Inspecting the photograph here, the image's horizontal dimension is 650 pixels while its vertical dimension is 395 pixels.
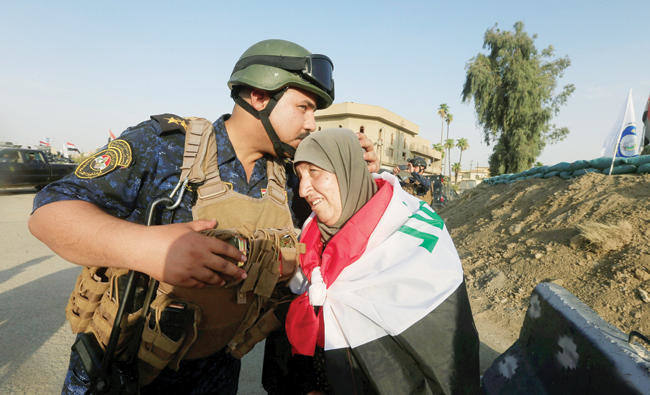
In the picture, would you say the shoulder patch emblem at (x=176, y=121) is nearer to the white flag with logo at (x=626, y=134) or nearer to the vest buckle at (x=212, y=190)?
the vest buckle at (x=212, y=190)

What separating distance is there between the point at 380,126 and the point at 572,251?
108ft

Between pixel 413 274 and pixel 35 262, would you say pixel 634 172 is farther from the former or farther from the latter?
pixel 35 262

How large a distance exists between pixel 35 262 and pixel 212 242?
690cm

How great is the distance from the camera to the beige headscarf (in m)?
1.76

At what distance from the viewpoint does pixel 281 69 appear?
5.37 ft

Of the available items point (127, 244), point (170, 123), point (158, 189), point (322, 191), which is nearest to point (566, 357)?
point (322, 191)

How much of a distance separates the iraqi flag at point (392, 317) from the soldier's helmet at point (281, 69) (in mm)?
805

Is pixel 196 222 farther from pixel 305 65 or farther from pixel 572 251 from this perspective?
pixel 572 251

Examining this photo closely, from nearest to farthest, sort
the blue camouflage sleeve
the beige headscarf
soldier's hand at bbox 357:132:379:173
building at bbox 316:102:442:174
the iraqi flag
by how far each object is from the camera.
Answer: the blue camouflage sleeve, the iraqi flag, the beige headscarf, soldier's hand at bbox 357:132:379:173, building at bbox 316:102:442:174

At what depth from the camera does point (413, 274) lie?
53.8 inches

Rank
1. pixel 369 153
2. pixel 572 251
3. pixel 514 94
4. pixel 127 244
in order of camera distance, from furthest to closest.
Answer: pixel 514 94 < pixel 572 251 < pixel 369 153 < pixel 127 244

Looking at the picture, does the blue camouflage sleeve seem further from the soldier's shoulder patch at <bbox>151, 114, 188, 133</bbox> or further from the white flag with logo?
the white flag with logo

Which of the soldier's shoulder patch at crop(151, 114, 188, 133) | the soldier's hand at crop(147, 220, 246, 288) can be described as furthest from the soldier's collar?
the soldier's hand at crop(147, 220, 246, 288)

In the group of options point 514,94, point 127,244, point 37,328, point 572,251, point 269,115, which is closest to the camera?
point 127,244
